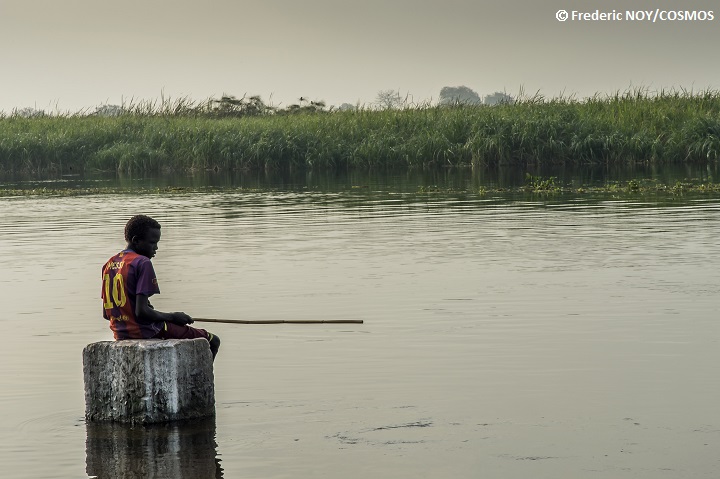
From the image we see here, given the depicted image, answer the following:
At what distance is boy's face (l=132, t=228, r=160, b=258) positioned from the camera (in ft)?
30.5

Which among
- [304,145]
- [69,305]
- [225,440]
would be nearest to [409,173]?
[304,145]

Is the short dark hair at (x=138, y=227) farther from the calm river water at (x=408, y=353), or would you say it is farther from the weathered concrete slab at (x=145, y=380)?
the calm river water at (x=408, y=353)

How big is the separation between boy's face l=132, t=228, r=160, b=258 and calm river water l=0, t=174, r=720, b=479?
119 centimetres

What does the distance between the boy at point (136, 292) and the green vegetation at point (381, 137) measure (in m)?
32.0

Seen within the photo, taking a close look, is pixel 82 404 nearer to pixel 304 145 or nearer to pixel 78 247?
pixel 78 247

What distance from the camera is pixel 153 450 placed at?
8.48 meters

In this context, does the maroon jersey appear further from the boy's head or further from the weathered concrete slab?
the weathered concrete slab

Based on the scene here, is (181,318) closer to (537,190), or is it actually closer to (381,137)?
(537,190)

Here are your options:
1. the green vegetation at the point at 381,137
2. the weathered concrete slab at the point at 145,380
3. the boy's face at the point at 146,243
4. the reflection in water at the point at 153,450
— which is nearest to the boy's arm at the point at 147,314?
the weathered concrete slab at the point at 145,380

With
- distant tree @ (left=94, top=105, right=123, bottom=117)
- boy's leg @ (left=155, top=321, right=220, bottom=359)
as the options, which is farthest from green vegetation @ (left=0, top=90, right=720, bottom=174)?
boy's leg @ (left=155, top=321, right=220, bottom=359)

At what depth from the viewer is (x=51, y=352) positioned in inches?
464

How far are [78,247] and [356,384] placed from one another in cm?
1149

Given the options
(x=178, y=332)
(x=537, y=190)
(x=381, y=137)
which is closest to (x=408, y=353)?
(x=178, y=332)

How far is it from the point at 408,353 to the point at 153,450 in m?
3.18
